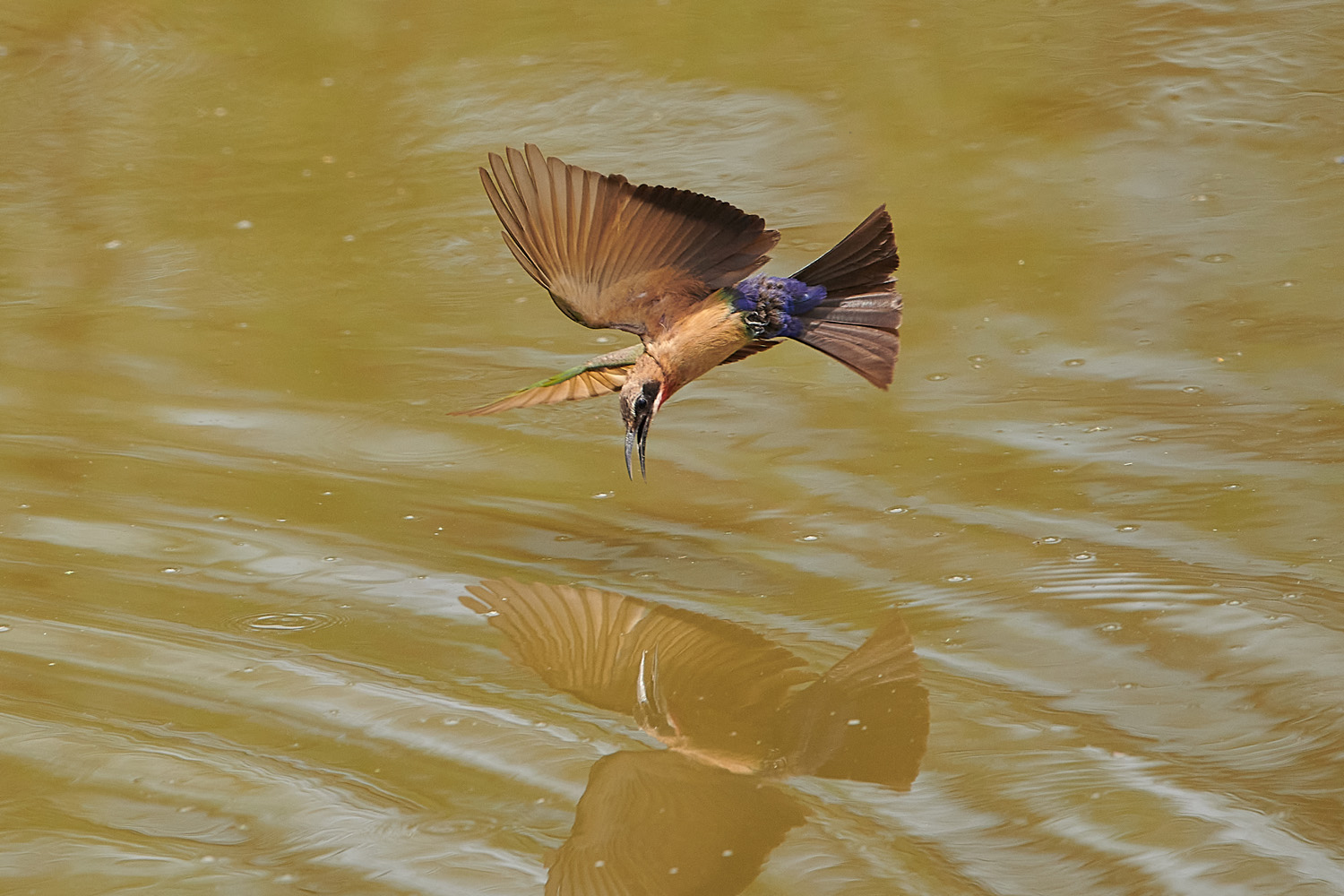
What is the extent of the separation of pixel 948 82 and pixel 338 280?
5.80 feet

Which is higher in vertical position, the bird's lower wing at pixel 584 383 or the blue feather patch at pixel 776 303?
the blue feather patch at pixel 776 303

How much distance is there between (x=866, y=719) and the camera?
2340 mm

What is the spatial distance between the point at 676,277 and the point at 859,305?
304 mm

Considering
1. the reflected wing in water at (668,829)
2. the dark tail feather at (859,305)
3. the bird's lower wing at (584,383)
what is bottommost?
the reflected wing in water at (668,829)

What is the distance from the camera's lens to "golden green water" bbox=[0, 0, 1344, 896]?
7.00 ft

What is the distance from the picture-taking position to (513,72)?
14.9 ft

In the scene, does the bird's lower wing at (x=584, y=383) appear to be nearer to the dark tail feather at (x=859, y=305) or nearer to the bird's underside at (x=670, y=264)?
the bird's underside at (x=670, y=264)

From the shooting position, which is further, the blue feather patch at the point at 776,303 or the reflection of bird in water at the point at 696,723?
the blue feather patch at the point at 776,303

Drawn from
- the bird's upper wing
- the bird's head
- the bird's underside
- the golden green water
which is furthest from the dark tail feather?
the golden green water

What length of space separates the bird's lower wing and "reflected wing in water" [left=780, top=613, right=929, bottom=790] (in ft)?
2.05

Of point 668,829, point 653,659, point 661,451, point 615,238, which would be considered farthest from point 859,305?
point 668,829

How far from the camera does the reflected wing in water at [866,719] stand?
7.29 ft

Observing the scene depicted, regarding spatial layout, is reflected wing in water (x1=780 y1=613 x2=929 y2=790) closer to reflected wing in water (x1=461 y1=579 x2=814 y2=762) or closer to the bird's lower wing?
reflected wing in water (x1=461 y1=579 x2=814 y2=762)

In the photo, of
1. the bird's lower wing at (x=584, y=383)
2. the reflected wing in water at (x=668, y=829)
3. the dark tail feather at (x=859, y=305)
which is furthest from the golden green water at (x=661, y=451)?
the dark tail feather at (x=859, y=305)
